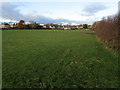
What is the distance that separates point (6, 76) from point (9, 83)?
2.16 feet

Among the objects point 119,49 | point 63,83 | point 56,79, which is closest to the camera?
point 63,83

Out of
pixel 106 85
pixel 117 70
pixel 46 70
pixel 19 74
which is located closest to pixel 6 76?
pixel 19 74

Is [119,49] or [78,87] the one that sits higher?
[119,49]

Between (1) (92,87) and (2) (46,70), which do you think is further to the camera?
(2) (46,70)

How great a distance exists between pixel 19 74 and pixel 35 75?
2.44 feet

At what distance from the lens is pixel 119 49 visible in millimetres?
8266

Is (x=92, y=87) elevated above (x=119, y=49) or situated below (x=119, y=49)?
below

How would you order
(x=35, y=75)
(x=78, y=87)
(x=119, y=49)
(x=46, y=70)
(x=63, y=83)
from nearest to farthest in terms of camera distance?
(x=78, y=87) → (x=63, y=83) → (x=35, y=75) → (x=46, y=70) → (x=119, y=49)

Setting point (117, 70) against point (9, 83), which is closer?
point (9, 83)

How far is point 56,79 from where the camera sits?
4.11m

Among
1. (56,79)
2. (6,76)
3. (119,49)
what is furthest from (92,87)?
(119,49)

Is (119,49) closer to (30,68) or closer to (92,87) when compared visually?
(92,87)

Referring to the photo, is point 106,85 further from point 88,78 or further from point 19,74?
point 19,74

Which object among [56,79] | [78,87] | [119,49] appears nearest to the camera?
[78,87]
